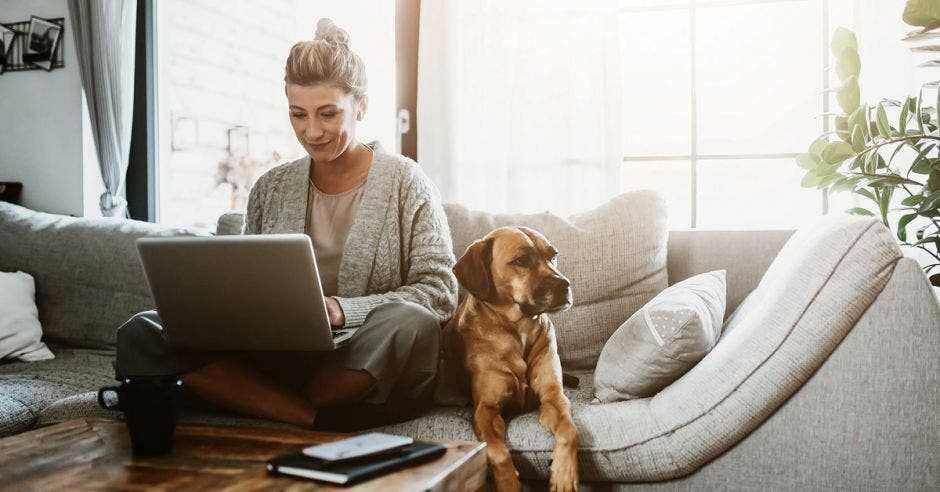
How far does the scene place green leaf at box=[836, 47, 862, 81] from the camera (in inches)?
78.7

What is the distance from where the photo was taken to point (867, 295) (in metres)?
1.26

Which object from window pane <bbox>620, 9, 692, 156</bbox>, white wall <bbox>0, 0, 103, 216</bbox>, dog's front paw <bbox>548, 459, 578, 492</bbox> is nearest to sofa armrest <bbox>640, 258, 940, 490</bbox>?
dog's front paw <bbox>548, 459, 578, 492</bbox>

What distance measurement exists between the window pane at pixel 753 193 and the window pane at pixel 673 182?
2.2 inches

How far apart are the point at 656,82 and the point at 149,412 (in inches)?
99.3

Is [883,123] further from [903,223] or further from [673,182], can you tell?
[673,182]

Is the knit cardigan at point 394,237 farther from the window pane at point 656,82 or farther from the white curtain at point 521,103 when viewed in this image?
the window pane at point 656,82

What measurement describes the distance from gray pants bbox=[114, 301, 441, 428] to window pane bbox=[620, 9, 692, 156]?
1.87m

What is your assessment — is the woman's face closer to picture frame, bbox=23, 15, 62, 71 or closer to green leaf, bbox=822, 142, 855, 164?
green leaf, bbox=822, 142, 855, 164

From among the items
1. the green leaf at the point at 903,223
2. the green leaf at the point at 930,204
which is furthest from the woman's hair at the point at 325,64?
the green leaf at the point at 903,223

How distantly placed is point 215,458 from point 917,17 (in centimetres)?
175

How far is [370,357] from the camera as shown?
1353 mm

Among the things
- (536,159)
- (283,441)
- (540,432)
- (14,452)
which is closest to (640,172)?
(536,159)

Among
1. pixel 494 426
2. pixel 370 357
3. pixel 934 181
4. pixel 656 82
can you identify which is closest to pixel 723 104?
pixel 656 82

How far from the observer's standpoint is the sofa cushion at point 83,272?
226cm
